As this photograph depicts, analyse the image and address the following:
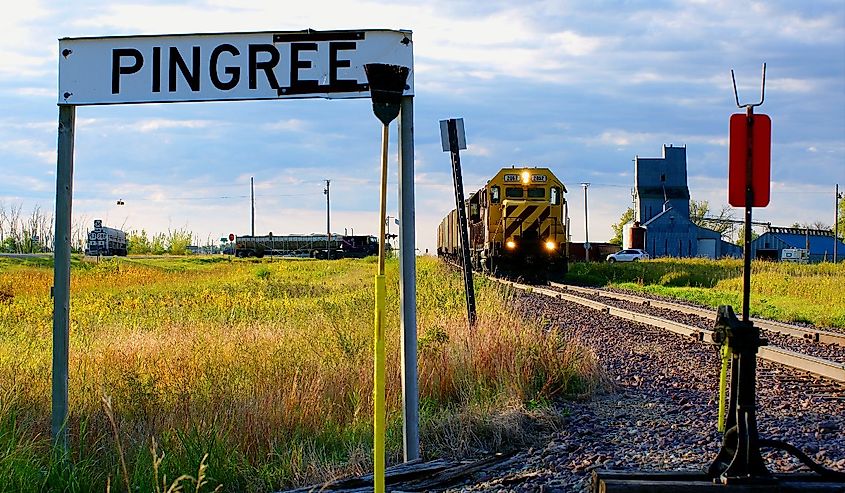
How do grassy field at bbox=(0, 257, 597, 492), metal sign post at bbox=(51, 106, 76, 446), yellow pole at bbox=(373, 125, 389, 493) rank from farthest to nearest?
grassy field at bbox=(0, 257, 597, 492), metal sign post at bbox=(51, 106, 76, 446), yellow pole at bbox=(373, 125, 389, 493)

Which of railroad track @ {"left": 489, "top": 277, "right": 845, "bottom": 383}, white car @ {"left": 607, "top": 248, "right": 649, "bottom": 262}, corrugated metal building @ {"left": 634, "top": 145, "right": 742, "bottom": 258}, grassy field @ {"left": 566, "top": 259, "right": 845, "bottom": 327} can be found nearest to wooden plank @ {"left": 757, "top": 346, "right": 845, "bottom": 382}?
railroad track @ {"left": 489, "top": 277, "right": 845, "bottom": 383}

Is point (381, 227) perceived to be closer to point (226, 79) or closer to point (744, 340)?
point (744, 340)

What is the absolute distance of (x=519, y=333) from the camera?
8352 millimetres

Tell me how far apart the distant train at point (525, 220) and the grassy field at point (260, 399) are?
17014 millimetres

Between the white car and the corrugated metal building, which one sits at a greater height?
the corrugated metal building

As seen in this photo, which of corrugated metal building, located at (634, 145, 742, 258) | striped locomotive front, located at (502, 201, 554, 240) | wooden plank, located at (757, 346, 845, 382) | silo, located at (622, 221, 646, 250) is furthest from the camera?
corrugated metal building, located at (634, 145, 742, 258)

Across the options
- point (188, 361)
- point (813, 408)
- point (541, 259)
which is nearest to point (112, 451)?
point (188, 361)

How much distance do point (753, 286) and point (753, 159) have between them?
22.2m

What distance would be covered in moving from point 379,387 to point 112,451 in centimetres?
319

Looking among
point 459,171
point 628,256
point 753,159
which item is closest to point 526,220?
point 459,171

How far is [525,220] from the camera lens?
1085 inches

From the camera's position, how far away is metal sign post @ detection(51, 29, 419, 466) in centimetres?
520

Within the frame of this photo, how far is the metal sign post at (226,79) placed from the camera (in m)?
5.20

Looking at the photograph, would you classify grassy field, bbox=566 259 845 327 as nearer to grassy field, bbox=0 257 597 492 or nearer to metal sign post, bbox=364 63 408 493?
grassy field, bbox=0 257 597 492
